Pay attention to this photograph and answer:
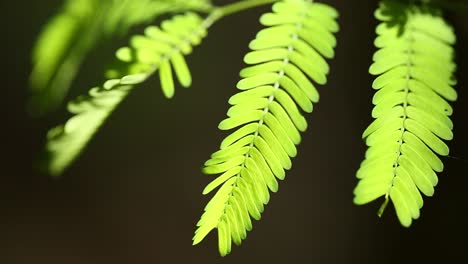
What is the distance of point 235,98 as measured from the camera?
76 cm

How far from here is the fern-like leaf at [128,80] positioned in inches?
31.9

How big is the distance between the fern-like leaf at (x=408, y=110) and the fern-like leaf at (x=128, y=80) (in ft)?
1.10

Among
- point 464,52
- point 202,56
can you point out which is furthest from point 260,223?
point 464,52

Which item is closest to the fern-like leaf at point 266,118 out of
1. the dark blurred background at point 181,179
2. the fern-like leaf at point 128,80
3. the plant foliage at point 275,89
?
the plant foliage at point 275,89

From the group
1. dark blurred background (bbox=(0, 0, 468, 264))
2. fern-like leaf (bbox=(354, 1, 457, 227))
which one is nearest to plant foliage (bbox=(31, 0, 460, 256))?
fern-like leaf (bbox=(354, 1, 457, 227))

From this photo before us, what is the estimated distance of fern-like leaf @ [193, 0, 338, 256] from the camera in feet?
2.33

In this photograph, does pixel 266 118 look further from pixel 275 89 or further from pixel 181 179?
pixel 181 179

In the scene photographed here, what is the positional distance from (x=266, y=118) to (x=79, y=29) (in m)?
0.40

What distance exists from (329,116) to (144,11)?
5.26ft

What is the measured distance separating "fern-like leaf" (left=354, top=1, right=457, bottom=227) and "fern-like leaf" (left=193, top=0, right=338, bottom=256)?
0.10 meters

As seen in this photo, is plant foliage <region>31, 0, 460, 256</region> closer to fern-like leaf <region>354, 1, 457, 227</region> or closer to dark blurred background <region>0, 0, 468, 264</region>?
fern-like leaf <region>354, 1, 457, 227</region>

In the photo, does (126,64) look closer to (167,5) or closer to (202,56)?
(167,5)

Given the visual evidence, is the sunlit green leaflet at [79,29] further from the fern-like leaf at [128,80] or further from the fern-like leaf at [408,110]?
the fern-like leaf at [408,110]

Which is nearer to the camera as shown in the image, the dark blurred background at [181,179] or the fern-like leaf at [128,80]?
the fern-like leaf at [128,80]
